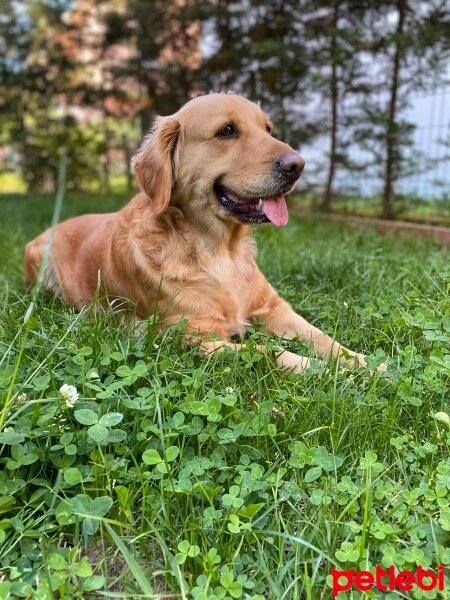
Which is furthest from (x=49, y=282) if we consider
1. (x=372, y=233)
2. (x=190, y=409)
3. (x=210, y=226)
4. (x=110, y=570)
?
(x=372, y=233)

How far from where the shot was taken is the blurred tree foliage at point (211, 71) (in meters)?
5.54

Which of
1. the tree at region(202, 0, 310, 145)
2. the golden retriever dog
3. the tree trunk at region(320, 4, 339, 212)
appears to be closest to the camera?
the golden retriever dog

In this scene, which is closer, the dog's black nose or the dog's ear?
the dog's black nose

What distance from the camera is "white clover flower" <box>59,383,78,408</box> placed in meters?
1.51

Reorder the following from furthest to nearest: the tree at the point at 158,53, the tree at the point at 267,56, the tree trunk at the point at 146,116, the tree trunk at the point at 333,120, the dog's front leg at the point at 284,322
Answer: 1. the tree trunk at the point at 146,116
2. the tree at the point at 158,53
3. the tree at the point at 267,56
4. the tree trunk at the point at 333,120
5. the dog's front leg at the point at 284,322

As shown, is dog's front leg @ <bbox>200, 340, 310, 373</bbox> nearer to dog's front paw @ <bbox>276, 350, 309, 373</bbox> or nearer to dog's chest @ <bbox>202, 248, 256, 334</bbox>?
dog's front paw @ <bbox>276, 350, 309, 373</bbox>

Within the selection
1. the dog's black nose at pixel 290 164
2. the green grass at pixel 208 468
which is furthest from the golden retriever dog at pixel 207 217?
the green grass at pixel 208 468

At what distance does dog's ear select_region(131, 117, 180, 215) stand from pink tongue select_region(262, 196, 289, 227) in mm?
465

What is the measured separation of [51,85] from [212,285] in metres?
10.6

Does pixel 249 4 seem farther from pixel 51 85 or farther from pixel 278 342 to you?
pixel 278 342

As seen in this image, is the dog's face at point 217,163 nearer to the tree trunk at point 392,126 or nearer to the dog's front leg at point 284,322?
the dog's front leg at point 284,322

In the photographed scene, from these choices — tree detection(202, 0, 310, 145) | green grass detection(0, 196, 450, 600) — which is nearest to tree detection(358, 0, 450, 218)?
tree detection(202, 0, 310, 145)

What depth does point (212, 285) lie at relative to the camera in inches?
98.4

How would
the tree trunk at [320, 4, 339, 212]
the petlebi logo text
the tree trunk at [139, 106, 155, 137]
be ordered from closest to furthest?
the petlebi logo text → the tree trunk at [320, 4, 339, 212] → the tree trunk at [139, 106, 155, 137]
